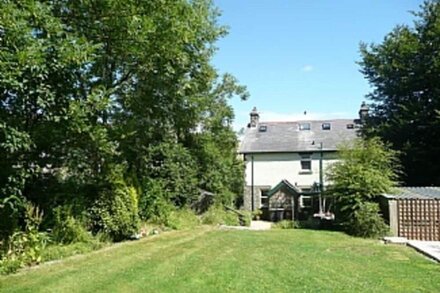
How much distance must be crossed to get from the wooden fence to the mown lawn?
142 inches

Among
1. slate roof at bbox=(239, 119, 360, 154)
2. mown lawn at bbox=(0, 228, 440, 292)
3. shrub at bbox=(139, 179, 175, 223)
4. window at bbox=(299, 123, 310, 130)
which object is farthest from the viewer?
window at bbox=(299, 123, 310, 130)

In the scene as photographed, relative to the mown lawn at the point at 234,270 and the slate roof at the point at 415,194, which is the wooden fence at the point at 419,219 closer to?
the slate roof at the point at 415,194

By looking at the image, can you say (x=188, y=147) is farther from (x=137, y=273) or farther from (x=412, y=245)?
(x=137, y=273)

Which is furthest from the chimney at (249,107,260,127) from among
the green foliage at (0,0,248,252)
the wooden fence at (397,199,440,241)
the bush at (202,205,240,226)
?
the wooden fence at (397,199,440,241)

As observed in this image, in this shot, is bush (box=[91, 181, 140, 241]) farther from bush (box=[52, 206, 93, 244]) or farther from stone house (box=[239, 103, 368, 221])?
stone house (box=[239, 103, 368, 221])

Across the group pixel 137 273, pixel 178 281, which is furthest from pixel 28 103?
pixel 178 281

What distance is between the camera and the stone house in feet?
102

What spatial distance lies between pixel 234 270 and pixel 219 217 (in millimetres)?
12575

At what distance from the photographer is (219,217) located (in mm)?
21562

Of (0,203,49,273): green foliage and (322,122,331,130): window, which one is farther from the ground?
(322,122,331,130): window

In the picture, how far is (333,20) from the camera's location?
14.0 m

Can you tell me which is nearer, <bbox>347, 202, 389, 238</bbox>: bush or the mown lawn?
the mown lawn

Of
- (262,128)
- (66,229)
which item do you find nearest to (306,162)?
(262,128)

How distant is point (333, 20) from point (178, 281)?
9583mm
